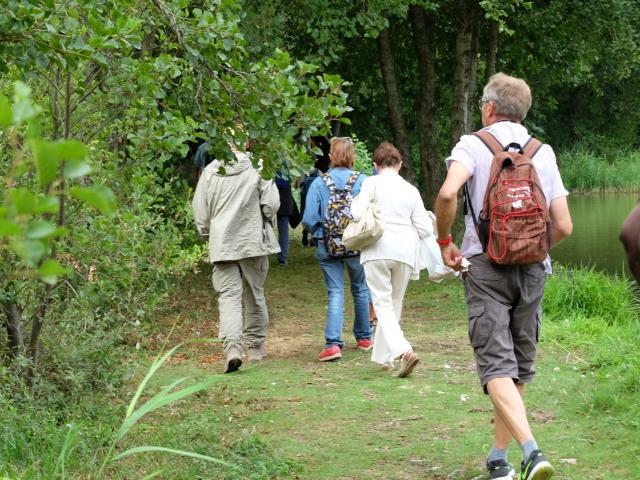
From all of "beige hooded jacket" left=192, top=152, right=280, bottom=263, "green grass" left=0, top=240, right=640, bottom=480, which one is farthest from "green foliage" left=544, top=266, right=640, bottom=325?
"beige hooded jacket" left=192, top=152, right=280, bottom=263

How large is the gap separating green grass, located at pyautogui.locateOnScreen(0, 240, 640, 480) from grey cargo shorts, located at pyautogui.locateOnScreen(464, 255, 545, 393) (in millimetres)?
838

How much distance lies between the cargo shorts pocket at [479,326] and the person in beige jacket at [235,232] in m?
4.11

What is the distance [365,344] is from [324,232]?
125cm

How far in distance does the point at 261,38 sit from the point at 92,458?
9816mm

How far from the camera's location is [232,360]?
9.05 meters

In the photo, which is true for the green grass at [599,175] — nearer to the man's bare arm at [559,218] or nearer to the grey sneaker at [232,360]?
the grey sneaker at [232,360]

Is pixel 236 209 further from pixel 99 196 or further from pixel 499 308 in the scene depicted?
pixel 99 196

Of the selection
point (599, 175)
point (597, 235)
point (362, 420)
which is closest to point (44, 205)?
point (362, 420)

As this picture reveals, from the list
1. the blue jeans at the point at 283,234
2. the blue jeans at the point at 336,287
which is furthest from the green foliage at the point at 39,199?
the blue jeans at the point at 283,234

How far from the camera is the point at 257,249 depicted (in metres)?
9.31

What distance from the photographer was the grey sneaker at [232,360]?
9.05m

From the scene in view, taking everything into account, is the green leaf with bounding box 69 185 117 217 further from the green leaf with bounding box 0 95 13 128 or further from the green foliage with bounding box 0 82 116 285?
the green leaf with bounding box 0 95 13 128

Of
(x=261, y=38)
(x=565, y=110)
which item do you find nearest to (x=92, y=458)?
(x=261, y=38)

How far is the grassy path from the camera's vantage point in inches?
232
